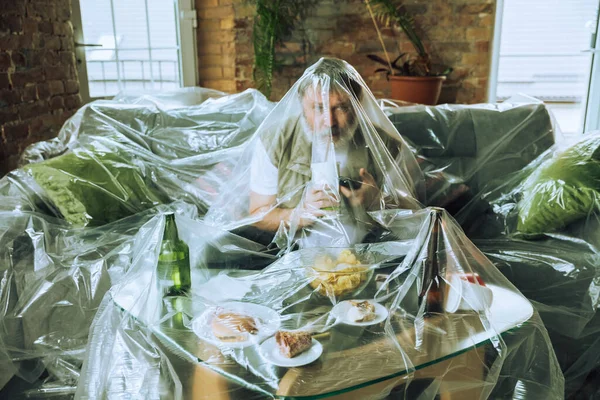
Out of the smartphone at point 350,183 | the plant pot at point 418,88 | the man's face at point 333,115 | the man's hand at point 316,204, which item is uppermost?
the man's face at point 333,115

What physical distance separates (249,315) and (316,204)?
1.44 feet

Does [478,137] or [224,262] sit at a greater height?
[478,137]

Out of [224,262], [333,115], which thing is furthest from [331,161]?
[224,262]

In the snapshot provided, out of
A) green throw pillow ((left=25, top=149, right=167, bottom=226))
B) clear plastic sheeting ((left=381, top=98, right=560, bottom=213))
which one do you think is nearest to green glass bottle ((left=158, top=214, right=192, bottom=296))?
green throw pillow ((left=25, top=149, right=167, bottom=226))

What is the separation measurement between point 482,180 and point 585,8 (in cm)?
306

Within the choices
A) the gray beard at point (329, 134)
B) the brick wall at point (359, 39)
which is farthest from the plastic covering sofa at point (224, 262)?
the brick wall at point (359, 39)

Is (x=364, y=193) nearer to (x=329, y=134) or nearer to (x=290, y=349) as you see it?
(x=329, y=134)

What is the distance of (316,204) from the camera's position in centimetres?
133

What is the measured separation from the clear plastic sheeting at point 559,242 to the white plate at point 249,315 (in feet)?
2.75

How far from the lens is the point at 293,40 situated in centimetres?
336

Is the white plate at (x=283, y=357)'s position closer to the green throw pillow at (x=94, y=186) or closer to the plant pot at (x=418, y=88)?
the green throw pillow at (x=94, y=186)

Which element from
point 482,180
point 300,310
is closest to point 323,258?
point 300,310

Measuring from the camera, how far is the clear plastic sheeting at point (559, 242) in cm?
143

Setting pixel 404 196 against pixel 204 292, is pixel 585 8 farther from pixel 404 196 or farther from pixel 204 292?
pixel 204 292
